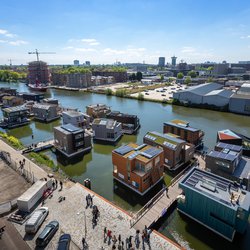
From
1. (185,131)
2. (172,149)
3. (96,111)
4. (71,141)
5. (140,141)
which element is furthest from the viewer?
(96,111)

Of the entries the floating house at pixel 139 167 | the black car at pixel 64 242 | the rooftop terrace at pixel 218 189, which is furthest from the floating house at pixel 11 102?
the rooftop terrace at pixel 218 189

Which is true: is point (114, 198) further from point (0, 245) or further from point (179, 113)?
point (179, 113)

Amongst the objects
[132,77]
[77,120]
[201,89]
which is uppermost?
[132,77]

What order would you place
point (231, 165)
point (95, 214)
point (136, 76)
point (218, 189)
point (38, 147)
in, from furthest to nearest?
point (136, 76), point (38, 147), point (231, 165), point (218, 189), point (95, 214)

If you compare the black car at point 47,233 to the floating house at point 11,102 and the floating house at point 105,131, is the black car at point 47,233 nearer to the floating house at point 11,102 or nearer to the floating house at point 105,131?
the floating house at point 105,131

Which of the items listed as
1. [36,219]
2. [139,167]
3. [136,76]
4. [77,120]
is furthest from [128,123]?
[136,76]

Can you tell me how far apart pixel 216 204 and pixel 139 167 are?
8.56 m

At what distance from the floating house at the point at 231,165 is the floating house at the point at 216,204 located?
12.7 ft

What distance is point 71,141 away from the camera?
30.8m

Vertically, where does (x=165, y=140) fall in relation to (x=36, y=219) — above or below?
above

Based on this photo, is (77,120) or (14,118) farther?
(14,118)

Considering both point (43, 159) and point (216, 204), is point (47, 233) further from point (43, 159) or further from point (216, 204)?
point (43, 159)

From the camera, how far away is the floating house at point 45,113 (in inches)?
1973

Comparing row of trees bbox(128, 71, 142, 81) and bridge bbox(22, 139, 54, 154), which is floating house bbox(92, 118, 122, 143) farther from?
row of trees bbox(128, 71, 142, 81)
